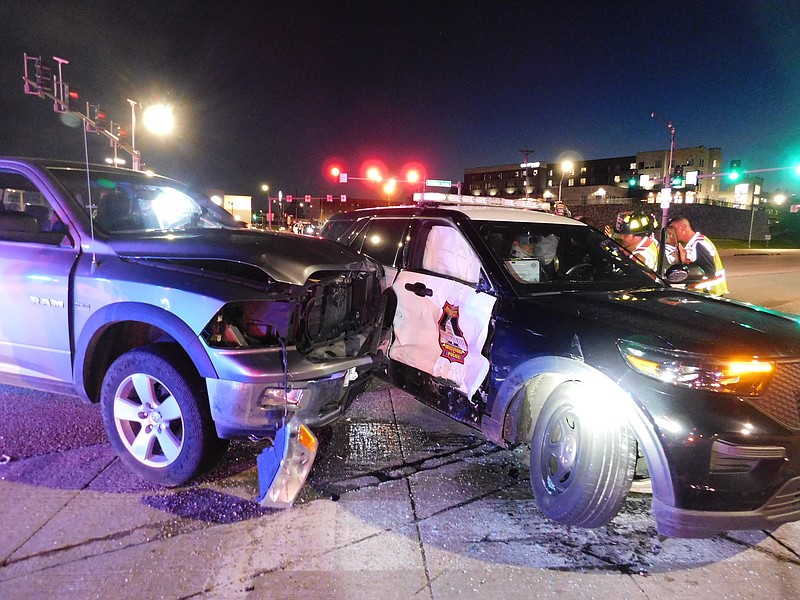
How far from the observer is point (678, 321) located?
3021 millimetres

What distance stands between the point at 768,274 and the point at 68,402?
2339 centimetres

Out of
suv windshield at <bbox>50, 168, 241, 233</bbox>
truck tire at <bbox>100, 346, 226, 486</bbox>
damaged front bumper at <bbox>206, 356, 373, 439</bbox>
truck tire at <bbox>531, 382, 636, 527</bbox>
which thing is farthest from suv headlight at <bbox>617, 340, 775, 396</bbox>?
suv windshield at <bbox>50, 168, 241, 233</bbox>

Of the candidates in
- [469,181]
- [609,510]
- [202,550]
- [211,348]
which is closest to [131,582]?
[202,550]

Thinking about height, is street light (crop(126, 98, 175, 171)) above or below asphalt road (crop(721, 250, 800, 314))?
above

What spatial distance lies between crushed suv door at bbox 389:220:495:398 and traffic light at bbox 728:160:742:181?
25636 millimetres

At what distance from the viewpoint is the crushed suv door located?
3729mm

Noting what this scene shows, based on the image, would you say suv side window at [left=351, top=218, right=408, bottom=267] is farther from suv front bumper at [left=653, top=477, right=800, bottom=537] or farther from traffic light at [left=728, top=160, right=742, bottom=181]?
traffic light at [left=728, top=160, right=742, bottom=181]

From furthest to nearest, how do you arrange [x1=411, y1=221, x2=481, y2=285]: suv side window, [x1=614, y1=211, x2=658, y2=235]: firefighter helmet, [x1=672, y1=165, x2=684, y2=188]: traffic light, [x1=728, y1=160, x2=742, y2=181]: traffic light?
[x1=728, y1=160, x2=742, y2=181]: traffic light
[x1=672, y1=165, x2=684, y2=188]: traffic light
[x1=614, y1=211, x2=658, y2=235]: firefighter helmet
[x1=411, y1=221, x2=481, y2=285]: suv side window

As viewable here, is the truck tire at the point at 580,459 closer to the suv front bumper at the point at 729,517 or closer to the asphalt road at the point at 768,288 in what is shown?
the suv front bumper at the point at 729,517

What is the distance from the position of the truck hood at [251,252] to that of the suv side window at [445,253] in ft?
2.56

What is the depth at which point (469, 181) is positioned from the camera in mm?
110938

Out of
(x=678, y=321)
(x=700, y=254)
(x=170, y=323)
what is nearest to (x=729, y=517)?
(x=678, y=321)

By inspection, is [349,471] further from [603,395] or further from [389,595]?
[603,395]

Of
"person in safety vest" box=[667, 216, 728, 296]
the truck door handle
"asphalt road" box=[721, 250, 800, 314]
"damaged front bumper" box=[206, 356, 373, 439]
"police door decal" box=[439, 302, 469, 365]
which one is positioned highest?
"person in safety vest" box=[667, 216, 728, 296]
